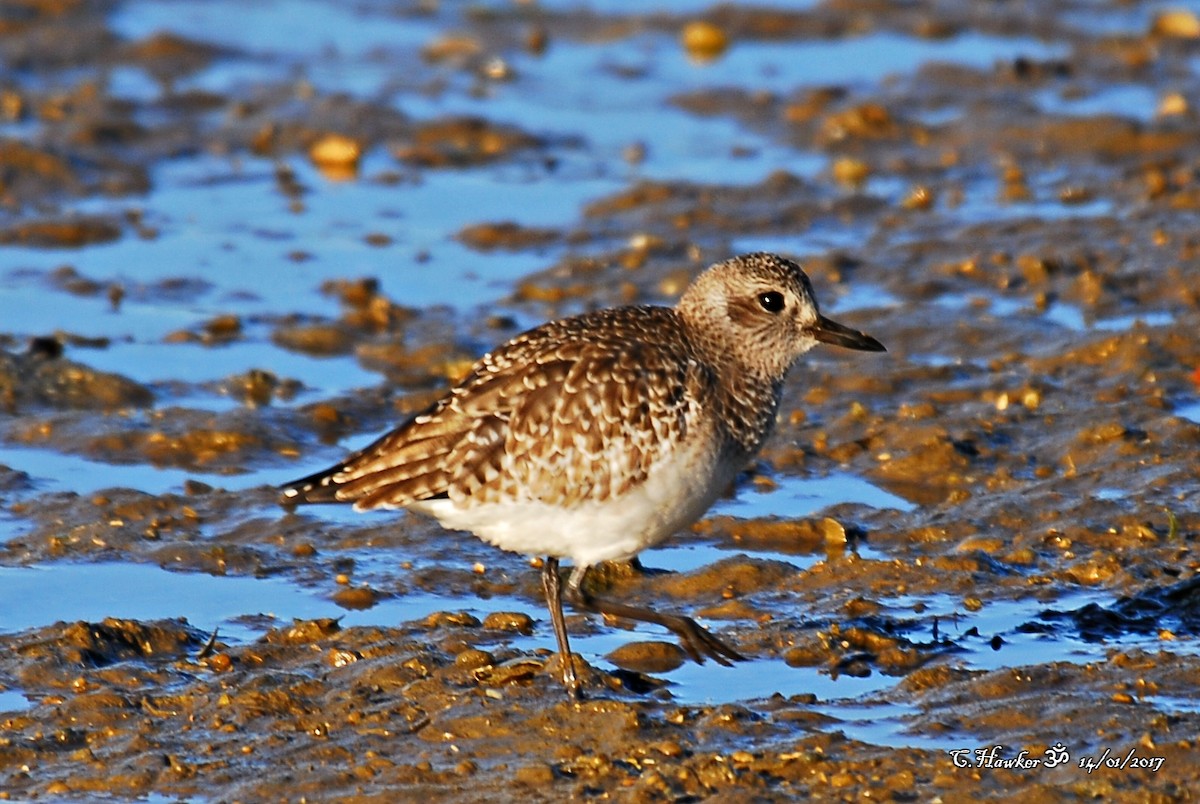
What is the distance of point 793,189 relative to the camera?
45.4 ft

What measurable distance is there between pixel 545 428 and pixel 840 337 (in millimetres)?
1454

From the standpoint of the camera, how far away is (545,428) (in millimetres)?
7219

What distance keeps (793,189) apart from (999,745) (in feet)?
25.6

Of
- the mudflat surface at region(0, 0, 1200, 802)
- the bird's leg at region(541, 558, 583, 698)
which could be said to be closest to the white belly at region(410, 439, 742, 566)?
the bird's leg at region(541, 558, 583, 698)

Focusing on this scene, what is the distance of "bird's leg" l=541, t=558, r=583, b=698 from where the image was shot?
7102mm

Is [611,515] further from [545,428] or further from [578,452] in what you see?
[545,428]

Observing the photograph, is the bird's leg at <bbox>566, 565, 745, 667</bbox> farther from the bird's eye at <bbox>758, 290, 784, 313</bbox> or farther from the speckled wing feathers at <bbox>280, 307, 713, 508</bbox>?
the bird's eye at <bbox>758, 290, 784, 313</bbox>

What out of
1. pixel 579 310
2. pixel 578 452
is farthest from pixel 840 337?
pixel 579 310

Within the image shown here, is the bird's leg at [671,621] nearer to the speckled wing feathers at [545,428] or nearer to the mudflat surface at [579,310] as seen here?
the mudflat surface at [579,310]

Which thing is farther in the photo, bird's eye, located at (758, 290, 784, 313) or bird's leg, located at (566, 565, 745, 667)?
bird's eye, located at (758, 290, 784, 313)

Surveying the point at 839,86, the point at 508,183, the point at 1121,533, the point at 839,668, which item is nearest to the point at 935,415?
the point at 1121,533

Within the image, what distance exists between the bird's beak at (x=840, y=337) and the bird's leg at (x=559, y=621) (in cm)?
148

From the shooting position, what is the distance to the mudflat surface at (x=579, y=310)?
682 centimetres

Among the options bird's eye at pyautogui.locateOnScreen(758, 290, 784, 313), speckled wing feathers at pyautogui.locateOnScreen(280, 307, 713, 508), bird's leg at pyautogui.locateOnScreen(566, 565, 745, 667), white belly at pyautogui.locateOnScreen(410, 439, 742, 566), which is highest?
bird's eye at pyautogui.locateOnScreen(758, 290, 784, 313)
